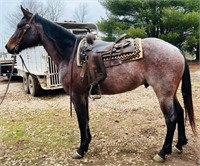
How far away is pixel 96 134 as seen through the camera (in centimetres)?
379

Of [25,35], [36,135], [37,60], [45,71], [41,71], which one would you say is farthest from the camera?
[37,60]

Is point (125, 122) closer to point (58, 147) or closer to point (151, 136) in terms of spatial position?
point (151, 136)

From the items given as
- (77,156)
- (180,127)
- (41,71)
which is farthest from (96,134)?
(41,71)

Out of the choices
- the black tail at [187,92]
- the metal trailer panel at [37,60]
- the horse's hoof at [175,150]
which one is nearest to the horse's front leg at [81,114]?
the horse's hoof at [175,150]

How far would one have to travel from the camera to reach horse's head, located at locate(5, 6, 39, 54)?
3141mm

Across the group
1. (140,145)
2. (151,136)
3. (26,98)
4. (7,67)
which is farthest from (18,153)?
(7,67)

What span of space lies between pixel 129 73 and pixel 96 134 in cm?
142

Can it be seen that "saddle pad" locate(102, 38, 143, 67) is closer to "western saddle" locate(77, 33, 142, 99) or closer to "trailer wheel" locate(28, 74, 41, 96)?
"western saddle" locate(77, 33, 142, 99)

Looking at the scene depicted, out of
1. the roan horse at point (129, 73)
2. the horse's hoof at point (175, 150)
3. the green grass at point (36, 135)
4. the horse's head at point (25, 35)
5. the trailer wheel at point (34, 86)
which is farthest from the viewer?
the trailer wheel at point (34, 86)

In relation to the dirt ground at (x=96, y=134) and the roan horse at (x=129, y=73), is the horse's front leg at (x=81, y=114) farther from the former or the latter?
the dirt ground at (x=96, y=134)

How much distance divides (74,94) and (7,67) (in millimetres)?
9402

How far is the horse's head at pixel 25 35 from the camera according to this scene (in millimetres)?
3141

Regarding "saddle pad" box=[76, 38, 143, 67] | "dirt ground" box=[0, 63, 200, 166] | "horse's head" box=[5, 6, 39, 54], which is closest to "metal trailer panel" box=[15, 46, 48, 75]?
"dirt ground" box=[0, 63, 200, 166]

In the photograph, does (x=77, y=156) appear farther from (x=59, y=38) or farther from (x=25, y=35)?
(x=25, y=35)
